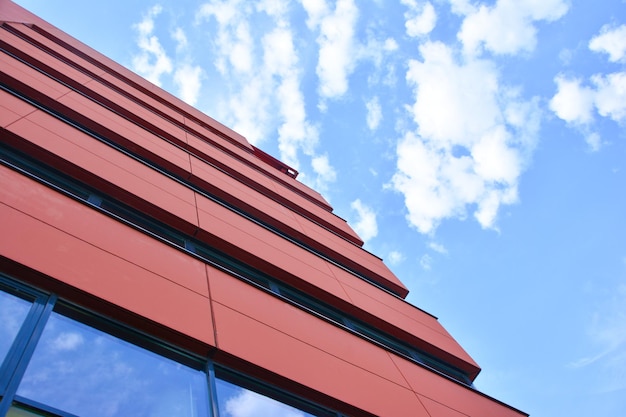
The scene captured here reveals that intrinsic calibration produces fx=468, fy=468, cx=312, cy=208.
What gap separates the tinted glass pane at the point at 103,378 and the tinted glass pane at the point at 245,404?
0.82 ft

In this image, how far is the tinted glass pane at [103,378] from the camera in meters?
3.58

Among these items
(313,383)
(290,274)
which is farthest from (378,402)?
(290,274)

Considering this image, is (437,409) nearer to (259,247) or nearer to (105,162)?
(259,247)

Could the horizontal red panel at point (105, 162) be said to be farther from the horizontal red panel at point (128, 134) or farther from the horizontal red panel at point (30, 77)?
the horizontal red panel at point (30, 77)

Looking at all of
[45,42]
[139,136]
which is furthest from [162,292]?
[45,42]

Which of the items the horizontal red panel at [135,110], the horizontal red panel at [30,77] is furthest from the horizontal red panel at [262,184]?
the horizontal red panel at [30,77]

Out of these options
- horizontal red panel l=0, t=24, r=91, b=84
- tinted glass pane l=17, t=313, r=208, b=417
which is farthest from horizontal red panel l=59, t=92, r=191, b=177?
tinted glass pane l=17, t=313, r=208, b=417

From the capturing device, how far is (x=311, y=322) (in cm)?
768

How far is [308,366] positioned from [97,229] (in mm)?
3195

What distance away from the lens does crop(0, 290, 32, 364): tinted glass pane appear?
11.8 ft

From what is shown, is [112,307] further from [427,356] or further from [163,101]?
[163,101]

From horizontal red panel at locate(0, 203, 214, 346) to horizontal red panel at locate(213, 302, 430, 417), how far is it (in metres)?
0.36

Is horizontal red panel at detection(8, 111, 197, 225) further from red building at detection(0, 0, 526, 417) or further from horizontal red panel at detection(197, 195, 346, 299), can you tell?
horizontal red panel at detection(197, 195, 346, 299)

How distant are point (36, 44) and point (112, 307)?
12.4 metres
